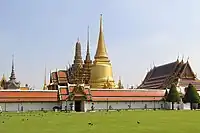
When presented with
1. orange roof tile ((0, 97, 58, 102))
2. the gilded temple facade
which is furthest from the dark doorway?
the gilded temple facade

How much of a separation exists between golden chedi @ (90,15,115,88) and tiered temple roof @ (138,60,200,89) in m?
10.2

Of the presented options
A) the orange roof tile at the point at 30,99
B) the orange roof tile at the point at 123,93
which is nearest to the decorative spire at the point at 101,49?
the orange roof tile at the point at 123,93

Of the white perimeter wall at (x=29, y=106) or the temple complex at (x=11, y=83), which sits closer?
the white perimeter wall at (x=29, y=106)

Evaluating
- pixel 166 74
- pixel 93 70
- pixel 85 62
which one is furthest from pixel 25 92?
pixel 166 74

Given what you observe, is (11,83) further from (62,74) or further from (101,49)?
(101,49)

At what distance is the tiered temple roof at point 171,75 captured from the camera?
68688mm

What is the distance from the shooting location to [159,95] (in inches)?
2329

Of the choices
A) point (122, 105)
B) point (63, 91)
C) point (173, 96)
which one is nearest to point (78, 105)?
point (63, 91)

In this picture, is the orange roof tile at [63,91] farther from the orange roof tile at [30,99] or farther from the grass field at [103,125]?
the grass field at [103,125]

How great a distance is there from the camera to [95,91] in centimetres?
5581

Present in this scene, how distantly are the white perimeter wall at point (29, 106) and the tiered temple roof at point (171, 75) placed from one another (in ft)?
85.3

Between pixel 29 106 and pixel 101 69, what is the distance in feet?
70.7

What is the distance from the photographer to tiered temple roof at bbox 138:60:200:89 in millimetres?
68688

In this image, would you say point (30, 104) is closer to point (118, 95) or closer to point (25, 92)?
point (25, 92)
